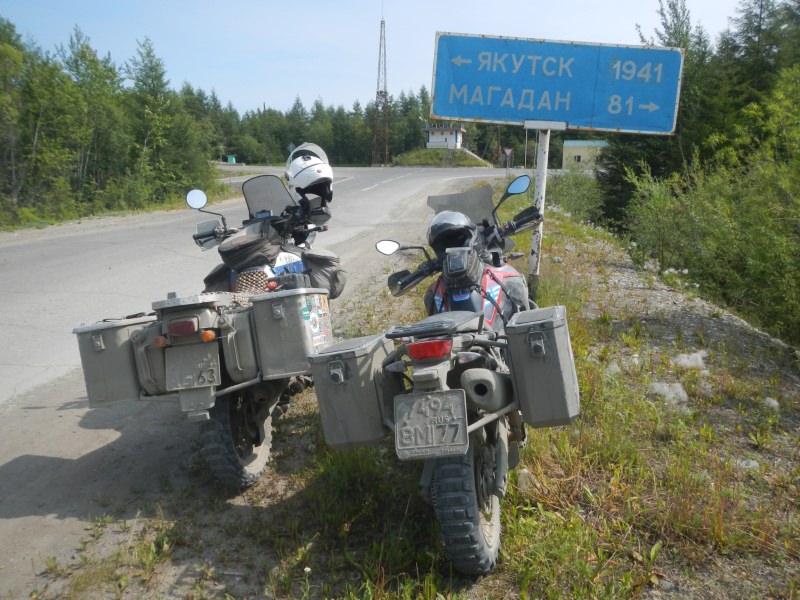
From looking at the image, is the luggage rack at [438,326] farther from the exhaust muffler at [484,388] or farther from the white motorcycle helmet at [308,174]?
the white motorcycle helmet at [308,174]

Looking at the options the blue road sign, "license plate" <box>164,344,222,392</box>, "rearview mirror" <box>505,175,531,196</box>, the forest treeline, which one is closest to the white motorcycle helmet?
"rearview mirror" <box>505,175,531,196</box>

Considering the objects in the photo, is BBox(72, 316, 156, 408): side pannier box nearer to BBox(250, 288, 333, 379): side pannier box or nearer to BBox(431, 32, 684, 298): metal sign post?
BBox(250, 288, 333, 379): side pannier box

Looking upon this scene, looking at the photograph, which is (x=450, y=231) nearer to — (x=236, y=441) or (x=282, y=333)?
(x=282, y=333)

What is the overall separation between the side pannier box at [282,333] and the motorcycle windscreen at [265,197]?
1.56m

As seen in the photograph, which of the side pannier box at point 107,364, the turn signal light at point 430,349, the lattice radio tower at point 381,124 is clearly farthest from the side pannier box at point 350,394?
the lattice radio tower at point 381,124

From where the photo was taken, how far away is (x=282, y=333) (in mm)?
3414

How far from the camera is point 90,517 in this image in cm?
346

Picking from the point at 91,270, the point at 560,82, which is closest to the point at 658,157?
the point at 560,82

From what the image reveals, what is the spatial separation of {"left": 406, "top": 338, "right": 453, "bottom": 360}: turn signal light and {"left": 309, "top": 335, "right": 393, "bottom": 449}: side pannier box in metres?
0.30

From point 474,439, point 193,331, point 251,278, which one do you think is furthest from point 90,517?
point 474,439

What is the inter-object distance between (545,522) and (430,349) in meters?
1.27

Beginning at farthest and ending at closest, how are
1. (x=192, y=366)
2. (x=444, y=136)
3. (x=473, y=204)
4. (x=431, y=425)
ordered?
(x=444, y=136) < (x=473, y=204) < (x=192, y=366) < (x=431, y=425)

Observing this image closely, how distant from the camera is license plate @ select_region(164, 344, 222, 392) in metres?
3.29

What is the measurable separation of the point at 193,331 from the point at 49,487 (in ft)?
5.11
